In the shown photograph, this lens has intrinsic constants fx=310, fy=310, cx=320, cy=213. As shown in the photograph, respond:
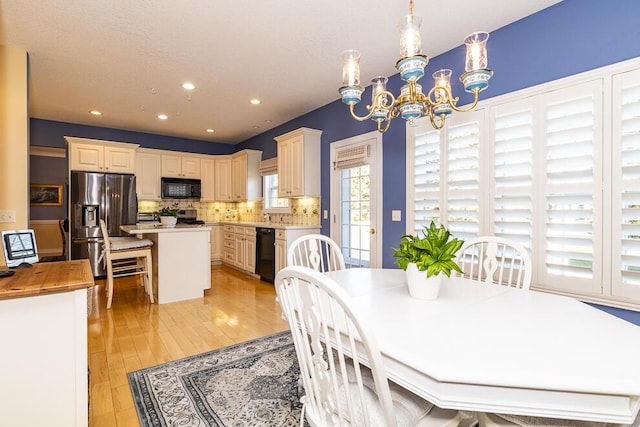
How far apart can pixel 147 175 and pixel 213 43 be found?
3923 millimetres

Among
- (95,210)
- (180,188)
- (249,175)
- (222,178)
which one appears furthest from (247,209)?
(95,210)

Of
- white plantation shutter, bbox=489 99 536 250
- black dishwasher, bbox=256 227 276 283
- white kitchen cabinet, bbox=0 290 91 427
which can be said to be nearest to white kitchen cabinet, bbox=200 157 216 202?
black dishwasher, bbox=256 227 276 283

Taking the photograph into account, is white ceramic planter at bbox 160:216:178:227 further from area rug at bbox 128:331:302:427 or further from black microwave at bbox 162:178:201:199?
area rug at bbox 128:331:302:427

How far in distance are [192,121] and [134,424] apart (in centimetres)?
Answer: 465

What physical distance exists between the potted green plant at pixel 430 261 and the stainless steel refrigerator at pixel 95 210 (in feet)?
16.9

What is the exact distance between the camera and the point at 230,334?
2914 mm


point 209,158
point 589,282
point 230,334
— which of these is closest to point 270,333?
point 230,334


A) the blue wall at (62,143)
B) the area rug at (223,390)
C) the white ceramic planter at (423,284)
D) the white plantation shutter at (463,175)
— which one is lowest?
the area rug at (223,390)

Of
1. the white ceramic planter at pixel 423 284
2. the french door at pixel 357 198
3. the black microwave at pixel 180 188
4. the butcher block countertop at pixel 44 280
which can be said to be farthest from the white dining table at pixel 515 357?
the black microwave at pixel 180 188

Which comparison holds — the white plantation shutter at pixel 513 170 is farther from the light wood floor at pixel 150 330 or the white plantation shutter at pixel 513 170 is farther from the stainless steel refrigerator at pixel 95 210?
the stainless steel refrigerator at pixel 95 210

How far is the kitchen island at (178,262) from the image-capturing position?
12.6 feet

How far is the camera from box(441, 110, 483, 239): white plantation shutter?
2.69 m

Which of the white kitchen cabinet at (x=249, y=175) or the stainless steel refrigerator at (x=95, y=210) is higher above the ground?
the white kitchen cabinet at (x=249, y=175)

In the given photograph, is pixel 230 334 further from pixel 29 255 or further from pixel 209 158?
pixel 209 158
